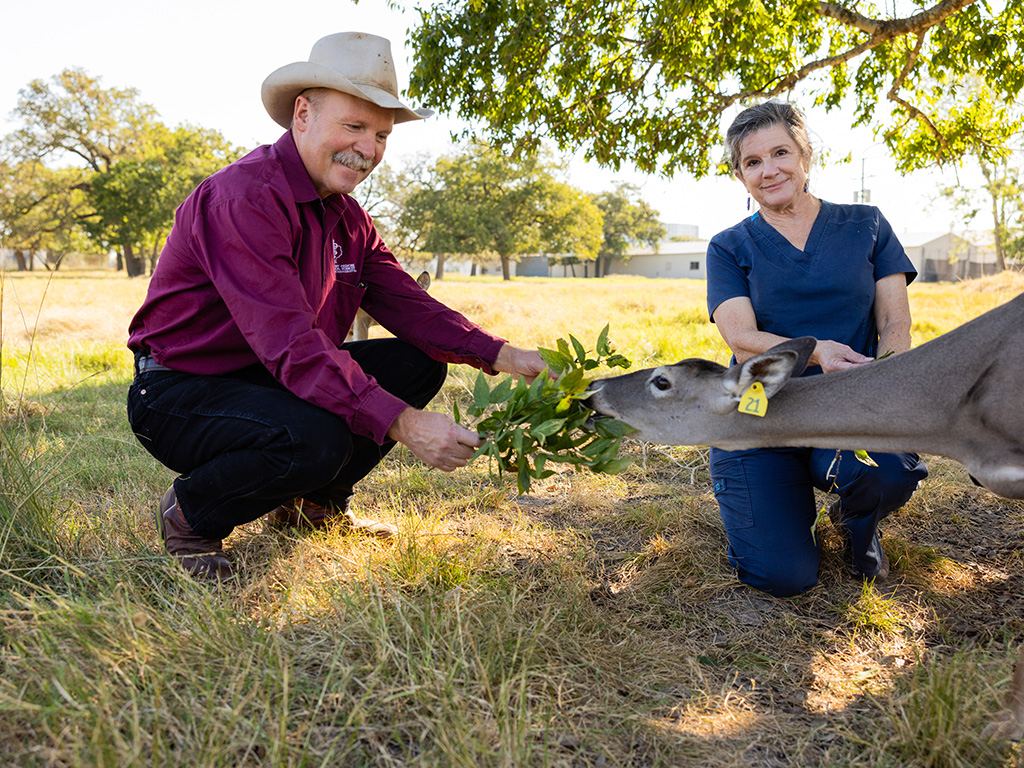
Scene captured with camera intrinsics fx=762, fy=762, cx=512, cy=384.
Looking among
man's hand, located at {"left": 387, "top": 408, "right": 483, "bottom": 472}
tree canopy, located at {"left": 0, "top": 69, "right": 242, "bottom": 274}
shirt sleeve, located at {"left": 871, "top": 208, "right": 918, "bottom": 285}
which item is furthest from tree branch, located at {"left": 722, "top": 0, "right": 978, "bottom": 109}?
tree canopy, located at {"left": 0, "top": 69, "right": 242, "bottom": 274}

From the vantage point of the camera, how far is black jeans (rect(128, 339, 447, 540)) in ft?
10.9

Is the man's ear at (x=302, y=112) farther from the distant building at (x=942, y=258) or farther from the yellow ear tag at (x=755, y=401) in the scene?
the distant building at (x=942, y=258)

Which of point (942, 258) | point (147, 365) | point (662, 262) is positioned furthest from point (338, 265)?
point (662, 262)

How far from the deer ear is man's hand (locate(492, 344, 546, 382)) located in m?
0.97

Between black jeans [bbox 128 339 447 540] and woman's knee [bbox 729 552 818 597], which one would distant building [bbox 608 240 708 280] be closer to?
woman's knee [bbox 729 552 818 597]

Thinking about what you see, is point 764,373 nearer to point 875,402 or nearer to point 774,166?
point 875,402

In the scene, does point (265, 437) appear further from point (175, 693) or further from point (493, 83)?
point (493, 83)

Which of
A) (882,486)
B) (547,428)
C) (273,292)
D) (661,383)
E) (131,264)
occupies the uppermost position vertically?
(131,264)

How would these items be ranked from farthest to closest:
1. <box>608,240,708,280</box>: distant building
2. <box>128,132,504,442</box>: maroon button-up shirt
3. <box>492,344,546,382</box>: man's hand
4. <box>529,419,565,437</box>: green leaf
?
<box>608,240,708,280</box>: distant building, <box>492,344,546,382</box>: man's hand, <box>128,132,504,442</box>: maroon button-up shirt, <box>529,419,565,437</box>: green leaf

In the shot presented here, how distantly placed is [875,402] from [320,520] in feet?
9.20

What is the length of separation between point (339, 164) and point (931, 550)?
143 inches

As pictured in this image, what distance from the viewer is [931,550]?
407 cm

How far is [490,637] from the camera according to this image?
111 inches

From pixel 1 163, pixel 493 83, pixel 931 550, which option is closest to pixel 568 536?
pixel 931 550
